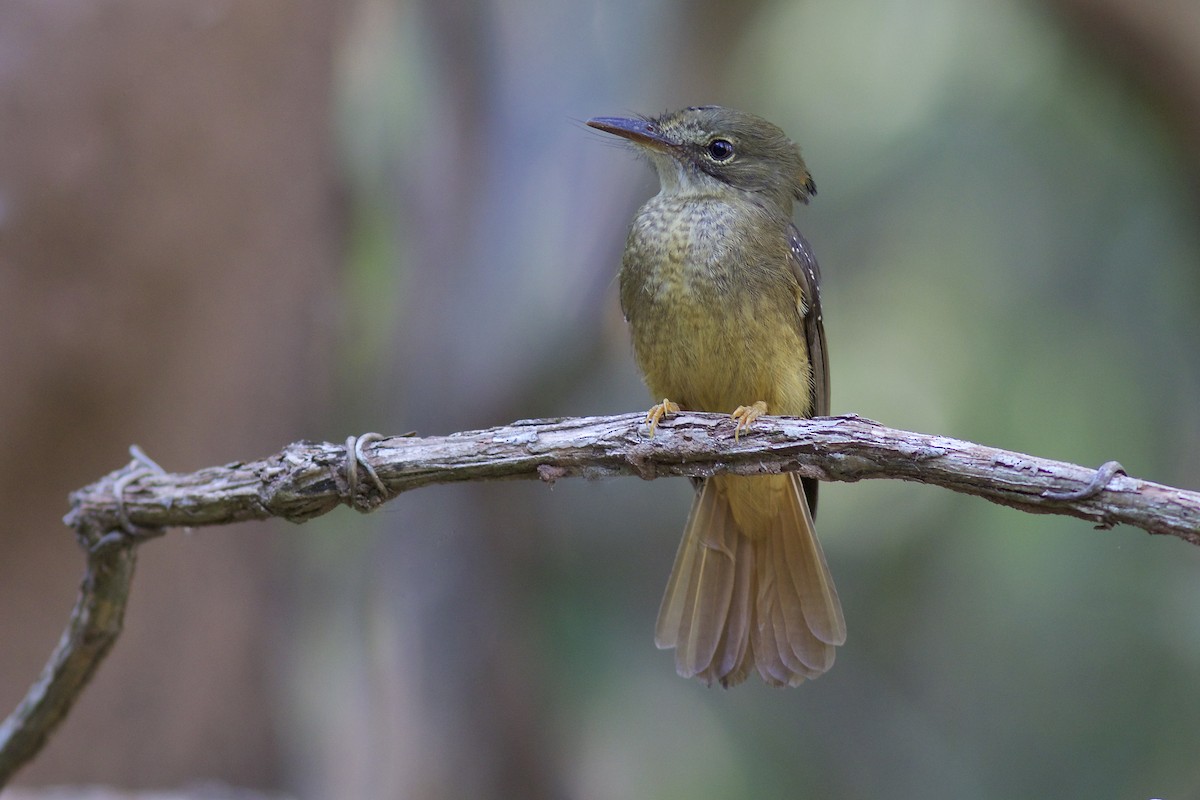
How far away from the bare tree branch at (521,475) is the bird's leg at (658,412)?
0.07 ft

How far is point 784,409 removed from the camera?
2398 millimetres

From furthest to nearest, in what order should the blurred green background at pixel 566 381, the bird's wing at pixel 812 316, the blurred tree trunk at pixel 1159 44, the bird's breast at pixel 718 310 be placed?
the blurred green background at pixel 566 381, the blurred tree trunk at pixel 1159 44, the bird's wing at pixel 812 316, the bird's breast at pixel 718 310

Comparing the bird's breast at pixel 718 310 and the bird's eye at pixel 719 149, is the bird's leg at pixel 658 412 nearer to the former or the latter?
the bird's breast at pixel 718 310

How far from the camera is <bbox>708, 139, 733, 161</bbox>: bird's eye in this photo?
2.58 m

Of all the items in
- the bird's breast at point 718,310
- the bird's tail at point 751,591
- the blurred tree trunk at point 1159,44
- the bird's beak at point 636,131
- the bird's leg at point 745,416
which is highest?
the blurred tree trunk at point 1159,44

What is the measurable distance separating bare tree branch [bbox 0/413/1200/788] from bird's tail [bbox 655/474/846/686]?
1.92ft

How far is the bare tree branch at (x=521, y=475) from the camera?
1.57 meters

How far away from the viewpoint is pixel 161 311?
393 centimetres

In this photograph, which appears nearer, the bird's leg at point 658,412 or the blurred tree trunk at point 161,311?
the bird's leg at point 658,412

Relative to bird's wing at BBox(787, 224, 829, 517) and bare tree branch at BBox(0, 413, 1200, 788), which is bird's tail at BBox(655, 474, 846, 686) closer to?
bird's wing at BBox(787, 224, 829, 517)

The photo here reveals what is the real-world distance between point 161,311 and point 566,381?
163 cm

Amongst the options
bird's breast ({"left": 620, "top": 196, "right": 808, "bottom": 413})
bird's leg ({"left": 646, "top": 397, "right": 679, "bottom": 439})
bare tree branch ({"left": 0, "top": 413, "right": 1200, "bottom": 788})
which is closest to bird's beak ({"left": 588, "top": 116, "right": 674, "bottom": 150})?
bird's breast ({"left": 620, "top": 196, "right": 808, "bottom": 413})

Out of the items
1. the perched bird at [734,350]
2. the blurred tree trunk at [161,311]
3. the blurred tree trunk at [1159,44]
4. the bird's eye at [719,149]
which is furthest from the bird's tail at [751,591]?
the blurred tree trunk at [161,311]

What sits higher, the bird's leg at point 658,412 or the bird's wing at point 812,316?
the bird's wing at point 812,316
